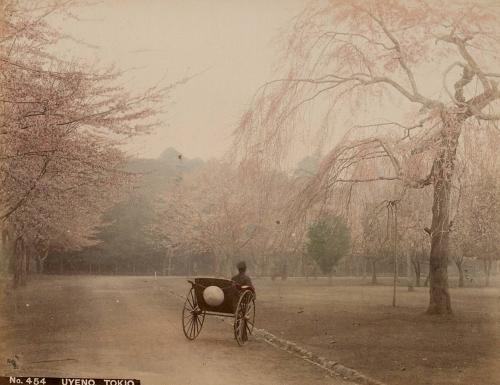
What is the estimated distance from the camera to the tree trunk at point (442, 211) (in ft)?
29.8

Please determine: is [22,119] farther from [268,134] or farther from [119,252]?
[119,252]

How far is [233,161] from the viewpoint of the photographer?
10.0 meters

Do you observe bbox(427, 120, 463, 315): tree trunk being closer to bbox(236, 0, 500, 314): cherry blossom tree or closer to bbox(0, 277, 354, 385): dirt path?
bbox(236, 0, 500, 314): cherry blossom tree

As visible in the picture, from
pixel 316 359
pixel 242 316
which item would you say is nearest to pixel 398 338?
pixel 316 359

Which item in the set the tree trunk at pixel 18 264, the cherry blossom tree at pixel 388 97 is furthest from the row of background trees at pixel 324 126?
the tree trunk at pixel 18 264

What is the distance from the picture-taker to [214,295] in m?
8.12

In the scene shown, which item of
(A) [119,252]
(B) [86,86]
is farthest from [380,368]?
(A) [119,252]

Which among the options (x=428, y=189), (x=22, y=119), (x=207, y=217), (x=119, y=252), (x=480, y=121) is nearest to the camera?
(x=22, y=119)

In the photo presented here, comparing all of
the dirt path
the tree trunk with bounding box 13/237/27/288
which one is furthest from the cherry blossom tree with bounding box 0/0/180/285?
the tree trunk with bounding box 13/237/27/288

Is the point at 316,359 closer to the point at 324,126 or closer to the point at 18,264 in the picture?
the point at 324,126

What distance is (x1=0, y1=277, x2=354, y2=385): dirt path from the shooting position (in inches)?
266

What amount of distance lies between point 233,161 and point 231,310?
2788mm

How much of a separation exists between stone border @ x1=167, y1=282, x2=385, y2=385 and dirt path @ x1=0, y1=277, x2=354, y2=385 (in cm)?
15

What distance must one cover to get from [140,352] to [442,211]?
5569mm
